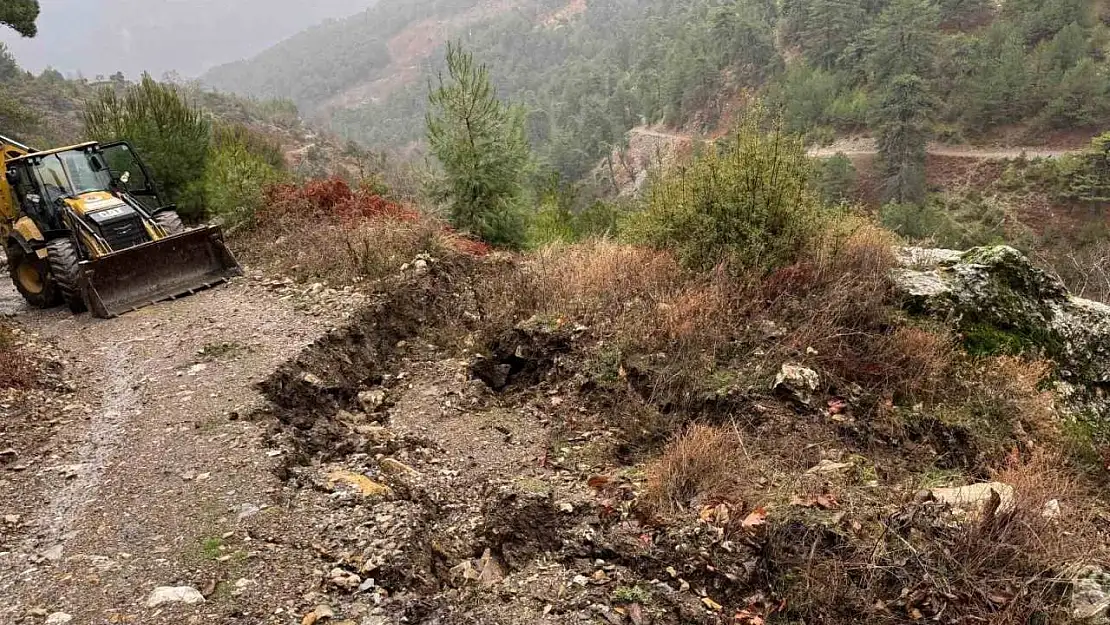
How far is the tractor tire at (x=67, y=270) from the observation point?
8484 millimetres

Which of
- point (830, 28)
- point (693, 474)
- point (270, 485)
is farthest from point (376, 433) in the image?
point (830, 28)

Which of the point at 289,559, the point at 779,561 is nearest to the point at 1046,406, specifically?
the point at 779,561

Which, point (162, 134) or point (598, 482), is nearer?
point (598, 482)

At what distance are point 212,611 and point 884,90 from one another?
52956 millimetres

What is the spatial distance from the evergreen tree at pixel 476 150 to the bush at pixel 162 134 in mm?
6355

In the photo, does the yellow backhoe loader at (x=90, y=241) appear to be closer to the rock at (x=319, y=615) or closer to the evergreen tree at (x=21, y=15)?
the rock at (x=319, y=615)

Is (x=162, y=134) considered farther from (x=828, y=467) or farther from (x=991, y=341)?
(x=991, y=341)

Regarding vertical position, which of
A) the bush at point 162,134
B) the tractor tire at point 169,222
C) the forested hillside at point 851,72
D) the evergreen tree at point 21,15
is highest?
the evergreen tree at point 21,15

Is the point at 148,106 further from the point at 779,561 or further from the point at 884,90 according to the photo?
the point at 884,90

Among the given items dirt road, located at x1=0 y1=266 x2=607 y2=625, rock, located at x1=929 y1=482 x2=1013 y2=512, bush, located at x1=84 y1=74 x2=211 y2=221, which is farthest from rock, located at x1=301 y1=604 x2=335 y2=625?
bush, located at x1=84 y1=74 x2=211 y2=221

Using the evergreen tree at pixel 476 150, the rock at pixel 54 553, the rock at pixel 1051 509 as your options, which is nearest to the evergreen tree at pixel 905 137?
the evergreen tree at pixel 476 150

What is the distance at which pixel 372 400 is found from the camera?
6.62 meters

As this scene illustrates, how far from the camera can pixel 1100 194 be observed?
119ft

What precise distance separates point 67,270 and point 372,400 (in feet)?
17.3
